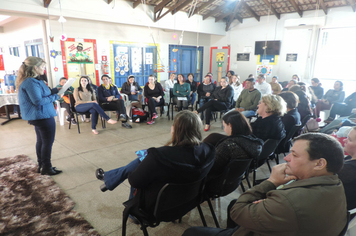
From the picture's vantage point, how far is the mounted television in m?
8.37

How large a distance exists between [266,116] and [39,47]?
657cm

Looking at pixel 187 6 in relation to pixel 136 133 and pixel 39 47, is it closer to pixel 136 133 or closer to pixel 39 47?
pixel 39 47

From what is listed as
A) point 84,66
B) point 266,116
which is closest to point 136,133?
point 266,116

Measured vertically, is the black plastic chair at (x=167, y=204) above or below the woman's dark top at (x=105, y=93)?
below

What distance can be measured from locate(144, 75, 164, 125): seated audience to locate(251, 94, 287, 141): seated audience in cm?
321

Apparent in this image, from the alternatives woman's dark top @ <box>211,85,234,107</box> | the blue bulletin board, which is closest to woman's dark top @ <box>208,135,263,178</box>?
woman's dark top @ <box>211,85,234,107</box>

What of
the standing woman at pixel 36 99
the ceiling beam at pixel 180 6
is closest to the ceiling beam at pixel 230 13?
the ceiling beam at pixel 180 6

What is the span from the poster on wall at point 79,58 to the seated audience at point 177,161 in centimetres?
599

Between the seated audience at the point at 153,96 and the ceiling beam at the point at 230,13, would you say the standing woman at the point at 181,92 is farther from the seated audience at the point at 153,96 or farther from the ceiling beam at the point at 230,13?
the ceiling beam at the point at 230,13

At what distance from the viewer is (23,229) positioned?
6.03ft

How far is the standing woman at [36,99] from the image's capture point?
94.0 inches

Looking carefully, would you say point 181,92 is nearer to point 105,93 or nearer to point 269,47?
point 105,93

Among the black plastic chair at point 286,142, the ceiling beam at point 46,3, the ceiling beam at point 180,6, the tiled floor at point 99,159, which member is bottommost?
the tiled floor at point 99,159

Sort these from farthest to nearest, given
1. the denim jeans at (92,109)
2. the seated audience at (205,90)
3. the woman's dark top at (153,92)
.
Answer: the seated audience at (205,90) < the woman's dark top at (153,92) < the denim jeans at (92,109)
